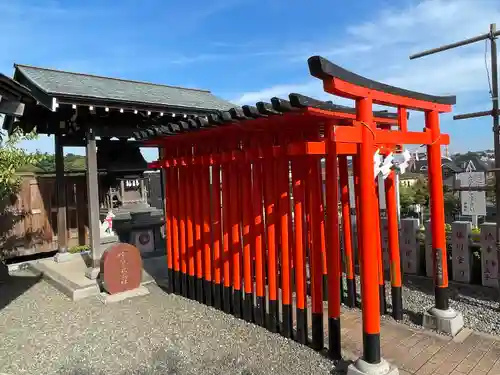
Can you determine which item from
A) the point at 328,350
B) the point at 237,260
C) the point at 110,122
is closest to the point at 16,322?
the point at 237,260

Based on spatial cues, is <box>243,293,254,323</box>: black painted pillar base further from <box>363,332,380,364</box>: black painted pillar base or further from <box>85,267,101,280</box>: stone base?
<box>85,267,101,280</box>: stone base

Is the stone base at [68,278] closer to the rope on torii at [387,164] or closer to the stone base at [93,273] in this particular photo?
the stone base at [93,273]

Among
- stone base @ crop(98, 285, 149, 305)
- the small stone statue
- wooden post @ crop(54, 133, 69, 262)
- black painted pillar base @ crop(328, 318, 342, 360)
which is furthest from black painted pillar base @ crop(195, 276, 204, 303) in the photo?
wooden post @ crop(54, 133, 69, 262)

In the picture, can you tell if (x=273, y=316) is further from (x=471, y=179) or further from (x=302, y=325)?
(x=471, y=179)

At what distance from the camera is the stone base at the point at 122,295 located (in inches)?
261

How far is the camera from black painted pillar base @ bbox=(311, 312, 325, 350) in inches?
171

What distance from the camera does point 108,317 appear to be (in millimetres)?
5855

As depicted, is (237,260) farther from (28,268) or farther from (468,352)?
(28,268)

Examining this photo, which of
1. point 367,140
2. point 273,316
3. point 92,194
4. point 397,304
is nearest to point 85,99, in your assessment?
point 92,194

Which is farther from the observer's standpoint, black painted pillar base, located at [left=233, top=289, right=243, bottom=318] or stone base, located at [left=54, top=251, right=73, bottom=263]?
stone base, located at [left=54, top=251, right=73, bottom=263]

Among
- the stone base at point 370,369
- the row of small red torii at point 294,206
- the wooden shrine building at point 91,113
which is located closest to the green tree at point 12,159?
the wooden shrine building at point 91,113

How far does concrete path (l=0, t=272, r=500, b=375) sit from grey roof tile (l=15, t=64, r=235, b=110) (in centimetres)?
387

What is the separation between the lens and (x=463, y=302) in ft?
18.9

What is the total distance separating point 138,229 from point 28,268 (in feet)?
9.52
